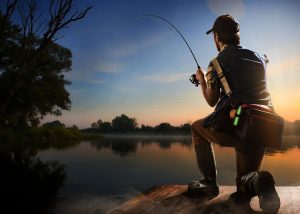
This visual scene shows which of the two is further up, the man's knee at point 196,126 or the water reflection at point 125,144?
the man's knee at point 196,126

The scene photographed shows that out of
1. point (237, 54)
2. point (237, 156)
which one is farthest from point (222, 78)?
point (237, 156)

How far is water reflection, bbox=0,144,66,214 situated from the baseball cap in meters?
7.32

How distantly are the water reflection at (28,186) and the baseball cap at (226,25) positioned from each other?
288 inches

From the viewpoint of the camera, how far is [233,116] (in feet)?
12.3

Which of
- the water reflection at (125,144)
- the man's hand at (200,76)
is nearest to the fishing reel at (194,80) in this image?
the man's hand at (200,76)

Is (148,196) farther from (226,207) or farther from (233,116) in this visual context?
Result: (233,116)

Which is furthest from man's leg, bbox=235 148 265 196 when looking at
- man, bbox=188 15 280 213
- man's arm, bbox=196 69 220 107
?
man's arm, bbox=196 69 220 107

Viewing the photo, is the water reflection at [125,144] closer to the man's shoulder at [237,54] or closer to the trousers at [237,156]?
the trousers at [237,156]

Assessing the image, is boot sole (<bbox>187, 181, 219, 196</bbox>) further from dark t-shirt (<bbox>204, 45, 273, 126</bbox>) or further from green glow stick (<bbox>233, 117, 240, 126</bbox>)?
green glow stick (<bbox>233, 117, 240, 126</bbox>)

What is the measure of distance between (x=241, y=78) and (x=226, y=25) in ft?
2.78

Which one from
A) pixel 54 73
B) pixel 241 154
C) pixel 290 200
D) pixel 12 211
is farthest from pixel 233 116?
pixel 54 73

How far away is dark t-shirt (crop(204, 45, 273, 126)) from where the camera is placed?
3.86 m

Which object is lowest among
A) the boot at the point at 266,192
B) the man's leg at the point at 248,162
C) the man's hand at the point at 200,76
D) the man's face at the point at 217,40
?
the boot at the point at 266,192

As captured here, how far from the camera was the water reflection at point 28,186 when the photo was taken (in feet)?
29.8
